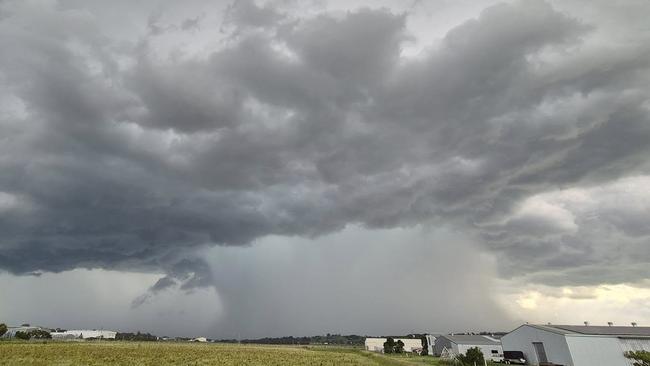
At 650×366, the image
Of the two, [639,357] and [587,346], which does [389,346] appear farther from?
[639,357]

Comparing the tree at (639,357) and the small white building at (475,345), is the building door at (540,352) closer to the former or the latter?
the tree at (639,357)

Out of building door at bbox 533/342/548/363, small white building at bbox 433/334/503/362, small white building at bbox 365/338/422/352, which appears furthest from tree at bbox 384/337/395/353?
building door at bbox 533/342/548/363

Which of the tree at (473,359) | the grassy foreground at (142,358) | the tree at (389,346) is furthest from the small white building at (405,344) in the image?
the tree at (473,359)

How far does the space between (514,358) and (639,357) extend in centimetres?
2112

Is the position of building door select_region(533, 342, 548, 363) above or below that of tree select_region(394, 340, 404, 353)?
below

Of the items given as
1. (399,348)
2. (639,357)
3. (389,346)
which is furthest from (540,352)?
(399,348)

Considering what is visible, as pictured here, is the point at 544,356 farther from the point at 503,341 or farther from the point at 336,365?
the point at 336,365

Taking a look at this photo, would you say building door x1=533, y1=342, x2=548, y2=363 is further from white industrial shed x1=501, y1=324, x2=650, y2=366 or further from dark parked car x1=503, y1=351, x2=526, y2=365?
dark parked car x1=503, y1=351, x2=526, y2=365

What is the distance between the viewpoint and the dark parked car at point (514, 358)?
7634 centimetres

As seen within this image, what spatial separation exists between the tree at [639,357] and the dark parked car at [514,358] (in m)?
17.3

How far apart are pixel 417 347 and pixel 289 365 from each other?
94.7m

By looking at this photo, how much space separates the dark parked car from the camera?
250 feet

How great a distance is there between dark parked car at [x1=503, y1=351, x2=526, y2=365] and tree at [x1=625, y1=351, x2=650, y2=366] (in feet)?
56.9

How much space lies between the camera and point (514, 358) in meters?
78.8
